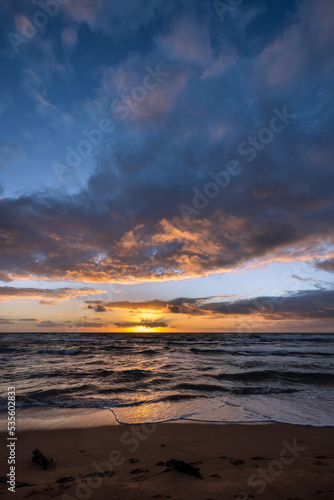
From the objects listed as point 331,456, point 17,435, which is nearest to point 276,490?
point 331,456

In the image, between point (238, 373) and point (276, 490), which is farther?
point (238, 373)

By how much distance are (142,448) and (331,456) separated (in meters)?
4.14

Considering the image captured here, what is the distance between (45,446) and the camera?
20.5ft

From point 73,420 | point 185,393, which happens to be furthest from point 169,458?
point 185,393

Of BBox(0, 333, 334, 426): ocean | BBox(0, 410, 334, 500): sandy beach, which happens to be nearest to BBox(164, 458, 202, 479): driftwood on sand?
BBox(0, 410, 334, 500): sandy beach

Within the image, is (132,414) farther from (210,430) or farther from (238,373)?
(238,373)
